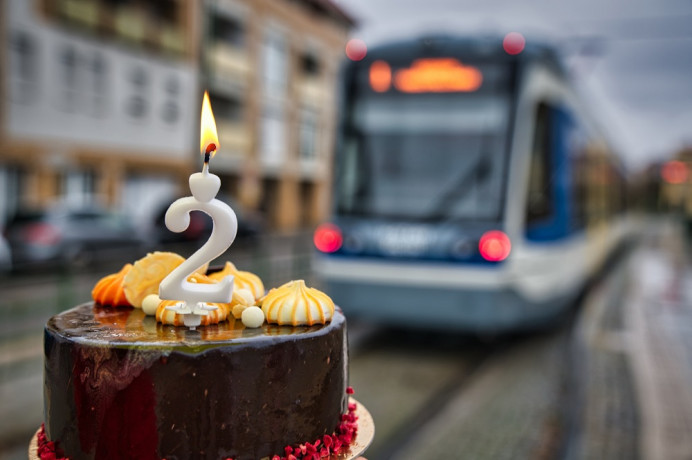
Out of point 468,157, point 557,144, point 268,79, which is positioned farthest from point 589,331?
point 268,79

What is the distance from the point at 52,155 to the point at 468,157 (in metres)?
18.2

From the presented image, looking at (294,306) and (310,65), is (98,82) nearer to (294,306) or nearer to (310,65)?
(310,65)

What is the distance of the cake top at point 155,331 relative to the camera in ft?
5.15

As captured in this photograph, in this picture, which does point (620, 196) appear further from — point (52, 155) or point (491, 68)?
point (52, 155)

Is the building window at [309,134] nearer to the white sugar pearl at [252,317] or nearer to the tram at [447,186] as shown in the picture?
the tram at [447,186]

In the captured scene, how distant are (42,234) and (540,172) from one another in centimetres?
1343

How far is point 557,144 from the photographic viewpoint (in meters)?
8.64

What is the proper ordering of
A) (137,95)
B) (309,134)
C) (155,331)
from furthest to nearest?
(309,134), (137,95), (155,331)

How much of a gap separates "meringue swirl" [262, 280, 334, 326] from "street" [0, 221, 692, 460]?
3.71 meters

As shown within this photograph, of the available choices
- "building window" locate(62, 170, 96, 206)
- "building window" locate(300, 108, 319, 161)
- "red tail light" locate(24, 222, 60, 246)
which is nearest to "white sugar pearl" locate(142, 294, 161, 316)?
"red tail light" locate(24, 222, 60, 246)

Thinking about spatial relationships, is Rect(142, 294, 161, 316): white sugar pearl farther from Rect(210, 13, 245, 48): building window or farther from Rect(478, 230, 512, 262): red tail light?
Rect(210, 13, 245, 48): building window

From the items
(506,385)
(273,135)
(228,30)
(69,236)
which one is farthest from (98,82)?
(506,385)

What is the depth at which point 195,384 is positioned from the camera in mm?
1575

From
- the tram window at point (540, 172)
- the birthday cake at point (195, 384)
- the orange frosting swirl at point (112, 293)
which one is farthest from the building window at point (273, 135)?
the birthday cake at point (195, 384)
